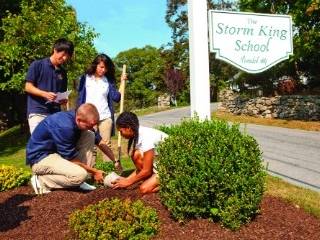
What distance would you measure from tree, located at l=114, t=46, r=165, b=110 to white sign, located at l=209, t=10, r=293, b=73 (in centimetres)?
4677

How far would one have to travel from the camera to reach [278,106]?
23.8 metres

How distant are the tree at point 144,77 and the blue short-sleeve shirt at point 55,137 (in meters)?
46.2

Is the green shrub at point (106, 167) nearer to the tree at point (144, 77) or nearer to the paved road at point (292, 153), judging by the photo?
the paved road at point (292, 153)

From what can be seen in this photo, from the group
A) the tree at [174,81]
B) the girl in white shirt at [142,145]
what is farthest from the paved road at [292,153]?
the tree at [174,81]

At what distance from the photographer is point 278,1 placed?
22.2 meters

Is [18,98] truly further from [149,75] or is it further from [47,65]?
[149,75]

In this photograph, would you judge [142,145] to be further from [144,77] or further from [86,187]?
[144,77]

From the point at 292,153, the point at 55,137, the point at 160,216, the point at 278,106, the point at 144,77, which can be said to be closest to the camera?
the point at 160,216

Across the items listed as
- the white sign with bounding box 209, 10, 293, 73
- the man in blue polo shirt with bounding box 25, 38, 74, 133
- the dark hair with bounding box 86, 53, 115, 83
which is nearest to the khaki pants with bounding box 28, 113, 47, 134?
the man in blue polo shirt with bounding box 25, 38, 74, 133

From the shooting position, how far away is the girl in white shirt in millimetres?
5961

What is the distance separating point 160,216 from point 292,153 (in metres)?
7.51

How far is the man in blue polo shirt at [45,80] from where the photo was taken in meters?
7.14

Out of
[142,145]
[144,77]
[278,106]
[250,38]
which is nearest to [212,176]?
[142,145]

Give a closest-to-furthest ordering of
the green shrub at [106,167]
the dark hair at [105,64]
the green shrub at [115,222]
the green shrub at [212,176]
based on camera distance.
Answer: the green shrub at [115,222] → the green shrub at [212,176] → the dark hair at [105,64] → the green shrub at [106,167]
